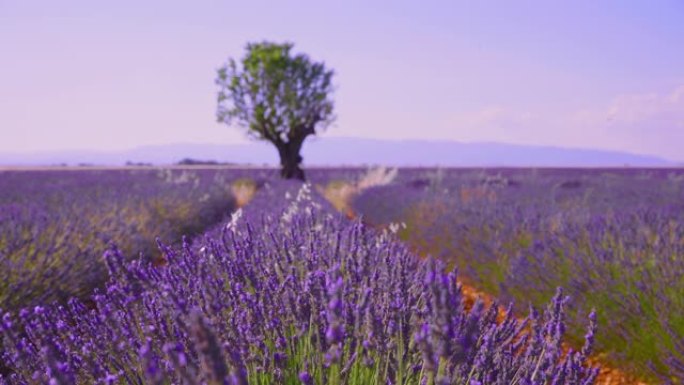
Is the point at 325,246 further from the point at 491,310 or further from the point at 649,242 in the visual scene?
the point at 649,242

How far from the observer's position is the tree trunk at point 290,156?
18.0 meters

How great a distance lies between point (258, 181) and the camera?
17703 mm

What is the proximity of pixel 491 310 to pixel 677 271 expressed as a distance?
1.64 meters

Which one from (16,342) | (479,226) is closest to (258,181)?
(479,226)

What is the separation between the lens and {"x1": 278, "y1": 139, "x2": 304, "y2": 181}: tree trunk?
58.9 feet

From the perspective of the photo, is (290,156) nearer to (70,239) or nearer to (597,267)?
(70,239)

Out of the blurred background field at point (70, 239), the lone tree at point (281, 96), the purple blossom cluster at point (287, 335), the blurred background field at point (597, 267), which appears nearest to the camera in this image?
the purple blossom cluster at point (287, 335)

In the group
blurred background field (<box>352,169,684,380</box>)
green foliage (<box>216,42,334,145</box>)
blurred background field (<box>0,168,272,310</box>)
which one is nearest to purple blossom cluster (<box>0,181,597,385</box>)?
blurred background field (<box>0,168,272,310</box>)

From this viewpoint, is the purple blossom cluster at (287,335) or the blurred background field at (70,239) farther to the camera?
the blurred background field at (70,239)

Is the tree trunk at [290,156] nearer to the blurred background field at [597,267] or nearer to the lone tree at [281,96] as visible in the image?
the lone tree at [281,96]

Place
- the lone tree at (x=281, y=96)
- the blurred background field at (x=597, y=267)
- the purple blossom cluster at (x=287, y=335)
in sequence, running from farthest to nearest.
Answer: the lone tree at (x=281, y=96) < the blurred background field at (x=597, y=267) < the purple blossom cluster at (x=287, y=335)

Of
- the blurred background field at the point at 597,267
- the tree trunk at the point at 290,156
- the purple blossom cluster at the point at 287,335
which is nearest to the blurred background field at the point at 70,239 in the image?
the purple blossom cluster at the point at 287,335

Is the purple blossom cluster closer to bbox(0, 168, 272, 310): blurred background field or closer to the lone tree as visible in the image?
bbox(0, 168, 272, 310): blurred background field

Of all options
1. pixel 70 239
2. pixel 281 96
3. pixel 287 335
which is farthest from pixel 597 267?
pixel 281 96
